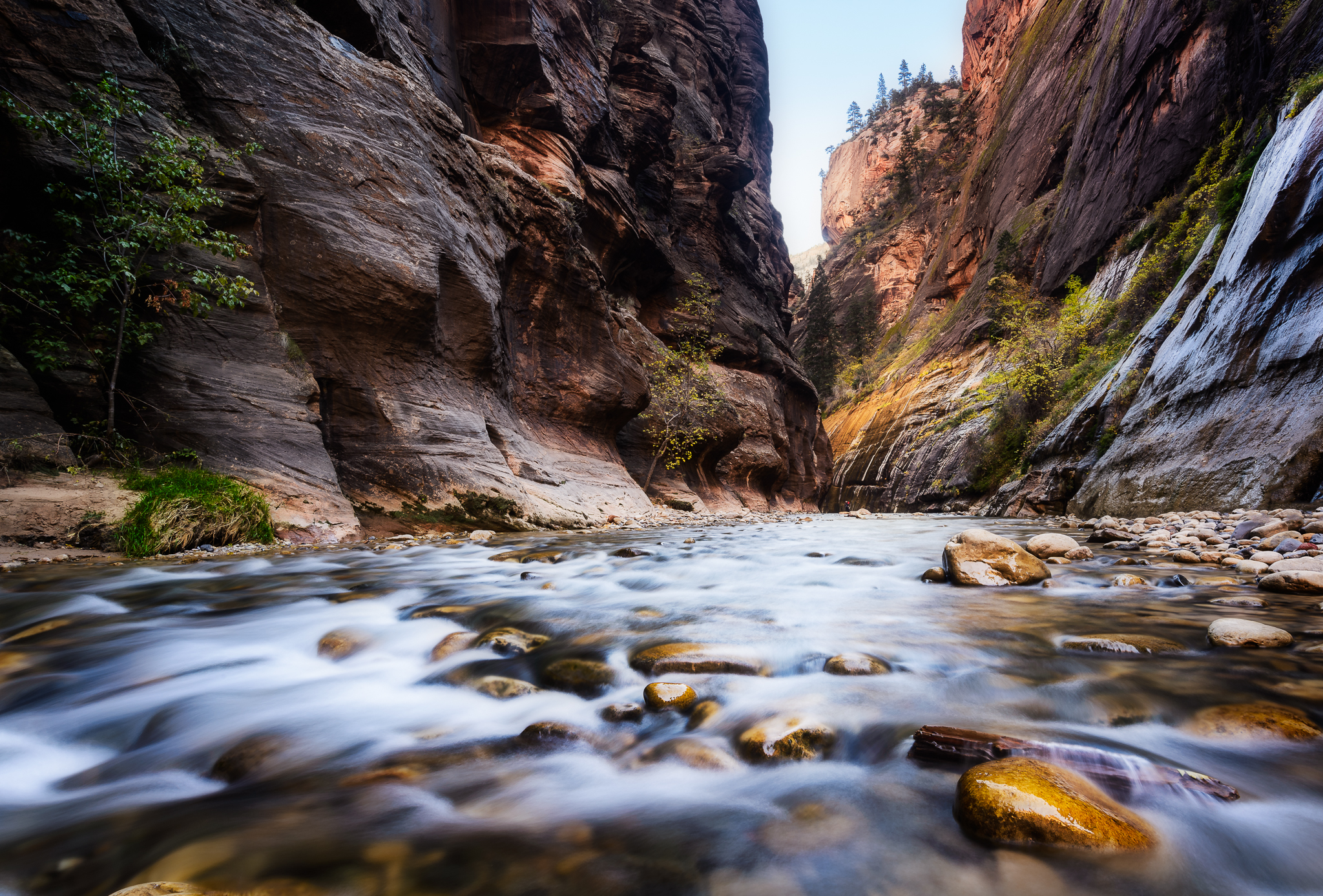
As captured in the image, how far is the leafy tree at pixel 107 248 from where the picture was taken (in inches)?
252

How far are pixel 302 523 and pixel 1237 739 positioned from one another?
342 inches

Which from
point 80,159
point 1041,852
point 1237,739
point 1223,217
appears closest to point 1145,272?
point 1223,217

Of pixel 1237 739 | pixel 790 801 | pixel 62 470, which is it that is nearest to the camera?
pixel 790 801

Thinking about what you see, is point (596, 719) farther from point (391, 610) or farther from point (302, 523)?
point (302, 523)

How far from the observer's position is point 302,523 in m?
7.32

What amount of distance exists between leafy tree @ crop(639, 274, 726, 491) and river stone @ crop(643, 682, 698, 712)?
16.8m

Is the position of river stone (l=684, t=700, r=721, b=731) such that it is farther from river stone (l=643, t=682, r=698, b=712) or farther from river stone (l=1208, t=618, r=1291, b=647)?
river stone (l=1208, t=618, r=1291, b=647)

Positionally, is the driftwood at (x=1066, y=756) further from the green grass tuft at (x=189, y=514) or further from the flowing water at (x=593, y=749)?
the green grass tuft at (x=189, y=514)

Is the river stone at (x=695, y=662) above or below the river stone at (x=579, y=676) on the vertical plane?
above

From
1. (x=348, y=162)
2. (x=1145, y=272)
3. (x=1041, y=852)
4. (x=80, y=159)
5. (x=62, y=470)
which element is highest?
(x=1145, y=272)

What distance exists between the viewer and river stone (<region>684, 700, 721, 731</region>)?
2.10 m

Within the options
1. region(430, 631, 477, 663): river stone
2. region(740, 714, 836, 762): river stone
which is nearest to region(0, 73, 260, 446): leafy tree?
region(430, 631, 477, 663): river stone

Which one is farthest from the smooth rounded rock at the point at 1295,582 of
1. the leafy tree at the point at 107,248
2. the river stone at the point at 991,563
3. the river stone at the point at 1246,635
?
the leafy tree at the point at 107,248

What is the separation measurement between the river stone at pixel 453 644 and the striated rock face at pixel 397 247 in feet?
18.1
